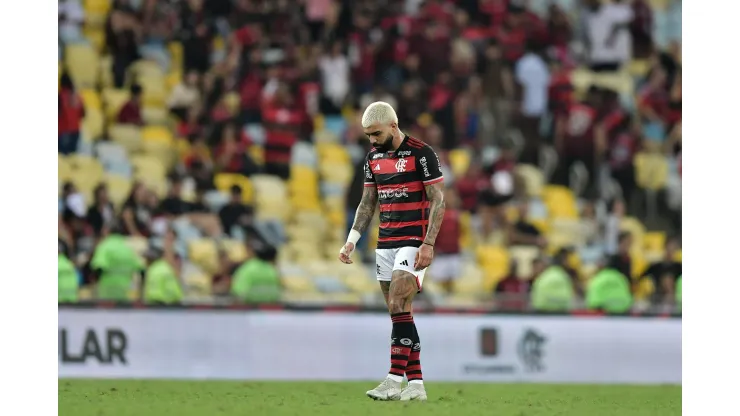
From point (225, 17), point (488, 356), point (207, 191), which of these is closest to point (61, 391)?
point (488, 356)

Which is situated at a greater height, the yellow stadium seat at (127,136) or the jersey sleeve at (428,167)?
the yellow stadium seat at (127,136)

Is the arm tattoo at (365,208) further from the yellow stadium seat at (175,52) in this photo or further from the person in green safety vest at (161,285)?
the yellow stadium seat at (175,52)

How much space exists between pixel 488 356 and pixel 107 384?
16.6 feet

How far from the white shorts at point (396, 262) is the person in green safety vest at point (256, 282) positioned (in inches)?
244

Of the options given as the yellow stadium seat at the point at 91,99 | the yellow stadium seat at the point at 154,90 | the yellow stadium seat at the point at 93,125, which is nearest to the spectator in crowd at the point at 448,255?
the yellow stadium seat at the point at 154,90

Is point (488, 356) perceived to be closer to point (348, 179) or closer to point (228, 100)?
point (348, 179)

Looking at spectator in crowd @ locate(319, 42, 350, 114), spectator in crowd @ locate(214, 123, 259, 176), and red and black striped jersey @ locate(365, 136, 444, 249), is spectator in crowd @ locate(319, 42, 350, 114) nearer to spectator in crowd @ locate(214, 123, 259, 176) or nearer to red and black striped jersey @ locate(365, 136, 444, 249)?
spectator in crowd @ locate(214, 123, 259, 176)

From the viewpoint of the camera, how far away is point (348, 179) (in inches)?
827

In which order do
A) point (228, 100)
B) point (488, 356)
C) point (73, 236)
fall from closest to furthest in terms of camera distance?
1. point (488, 356)
2. point (73, 236)
3. point (228, 100)

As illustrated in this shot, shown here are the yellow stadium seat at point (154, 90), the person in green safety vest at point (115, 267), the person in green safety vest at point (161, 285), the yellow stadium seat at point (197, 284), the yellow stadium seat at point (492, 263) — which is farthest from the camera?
the yellow stadium seat at point (154, 90)

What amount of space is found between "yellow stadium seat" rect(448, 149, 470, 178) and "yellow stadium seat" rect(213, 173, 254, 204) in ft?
10.7

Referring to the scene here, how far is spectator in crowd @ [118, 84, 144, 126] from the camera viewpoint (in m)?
21.5

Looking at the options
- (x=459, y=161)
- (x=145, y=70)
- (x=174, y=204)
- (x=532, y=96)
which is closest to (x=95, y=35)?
(x=145, y=70)

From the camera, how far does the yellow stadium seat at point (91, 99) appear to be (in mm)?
21348
